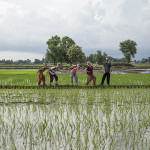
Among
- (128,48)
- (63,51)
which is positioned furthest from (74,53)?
(128,48)

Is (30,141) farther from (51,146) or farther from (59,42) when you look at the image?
(59,42)

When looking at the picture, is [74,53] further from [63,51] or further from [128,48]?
[128,48]

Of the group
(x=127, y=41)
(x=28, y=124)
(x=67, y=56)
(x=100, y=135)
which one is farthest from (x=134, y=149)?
(x=127, y=41)

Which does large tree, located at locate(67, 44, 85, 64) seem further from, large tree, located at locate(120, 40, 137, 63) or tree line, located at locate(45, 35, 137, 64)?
large tree, located at locate(120, 40, 137, 63)

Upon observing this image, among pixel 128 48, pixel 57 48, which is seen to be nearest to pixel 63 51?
pixel 57 48

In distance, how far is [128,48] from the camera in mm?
74938

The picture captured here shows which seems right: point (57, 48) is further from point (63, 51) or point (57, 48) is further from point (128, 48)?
point (128, 48)

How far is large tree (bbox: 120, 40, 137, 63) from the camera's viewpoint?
73.8 metres

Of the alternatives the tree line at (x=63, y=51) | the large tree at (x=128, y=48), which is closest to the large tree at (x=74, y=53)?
the tree line at (x=63, y=51)

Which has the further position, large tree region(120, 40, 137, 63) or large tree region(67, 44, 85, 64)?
large tree region(120, 40, 137, 63)

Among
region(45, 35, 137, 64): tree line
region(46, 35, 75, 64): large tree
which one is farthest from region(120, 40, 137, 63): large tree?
region(46, 35, 75, 64): large tree

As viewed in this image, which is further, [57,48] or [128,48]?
[128,48]

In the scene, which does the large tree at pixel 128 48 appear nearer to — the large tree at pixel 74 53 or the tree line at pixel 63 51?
the tree line at pixel 63 51

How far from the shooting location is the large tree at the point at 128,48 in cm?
7385
